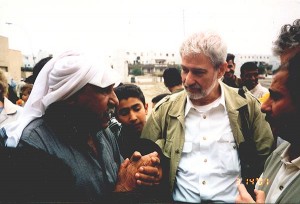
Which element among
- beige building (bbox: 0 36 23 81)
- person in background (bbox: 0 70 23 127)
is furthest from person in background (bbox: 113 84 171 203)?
beige building (bbox: 0 36 23 81)

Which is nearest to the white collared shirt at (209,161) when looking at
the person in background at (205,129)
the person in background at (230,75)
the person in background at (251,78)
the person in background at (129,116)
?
the person in background at (205,129)

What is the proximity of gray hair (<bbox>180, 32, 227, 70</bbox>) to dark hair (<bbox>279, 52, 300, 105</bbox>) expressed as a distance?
1.04 m

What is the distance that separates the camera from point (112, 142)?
2.28 meters

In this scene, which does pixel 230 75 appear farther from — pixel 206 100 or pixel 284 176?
pixel 284 176

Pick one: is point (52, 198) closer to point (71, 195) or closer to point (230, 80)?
point (71, 195)

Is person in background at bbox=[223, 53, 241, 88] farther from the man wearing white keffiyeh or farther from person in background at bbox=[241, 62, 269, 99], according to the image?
the man wearing white keffiyeh

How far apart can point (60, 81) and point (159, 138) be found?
1.22 m

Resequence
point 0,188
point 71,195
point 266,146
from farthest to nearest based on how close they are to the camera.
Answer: point 266,146
point 71,195
point 0,188

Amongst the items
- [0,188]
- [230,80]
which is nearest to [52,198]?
[0,188]

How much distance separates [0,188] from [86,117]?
26.9 inches

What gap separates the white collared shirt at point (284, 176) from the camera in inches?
63.0

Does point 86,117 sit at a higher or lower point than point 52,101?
lower

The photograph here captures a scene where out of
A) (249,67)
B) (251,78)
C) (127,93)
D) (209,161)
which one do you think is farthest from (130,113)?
(249,67)

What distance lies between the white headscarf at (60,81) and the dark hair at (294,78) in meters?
1.18
